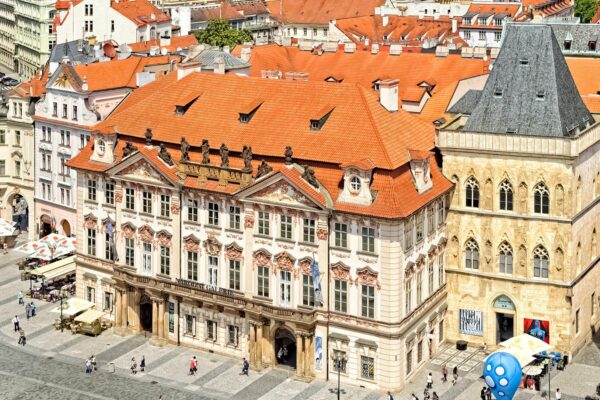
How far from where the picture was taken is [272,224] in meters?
131

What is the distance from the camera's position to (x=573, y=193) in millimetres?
131625

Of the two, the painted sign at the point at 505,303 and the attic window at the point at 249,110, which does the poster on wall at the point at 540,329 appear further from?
the attic window at the point at 249,110

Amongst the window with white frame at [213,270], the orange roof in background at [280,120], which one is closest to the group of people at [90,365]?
the window with white frame at [213,270]

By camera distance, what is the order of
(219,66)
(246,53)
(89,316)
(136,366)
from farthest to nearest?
1. (246,53)
2. (219,66)
3. (89,316)
4. (136,366)

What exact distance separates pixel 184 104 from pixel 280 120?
11769mm

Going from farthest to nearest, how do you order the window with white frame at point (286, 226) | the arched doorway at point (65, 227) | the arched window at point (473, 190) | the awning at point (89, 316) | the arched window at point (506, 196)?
the arched doorway at point (65, 227) < the awning at point (89, 316) < the arched window at point (473, 190) < the arched window at point (506, 196) < the window with white frame at point (286, 226)

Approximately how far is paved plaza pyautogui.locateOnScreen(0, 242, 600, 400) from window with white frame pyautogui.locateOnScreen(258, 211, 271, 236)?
13095 mm

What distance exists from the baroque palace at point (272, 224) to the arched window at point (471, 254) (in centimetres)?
258

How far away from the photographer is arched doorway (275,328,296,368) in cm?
13325

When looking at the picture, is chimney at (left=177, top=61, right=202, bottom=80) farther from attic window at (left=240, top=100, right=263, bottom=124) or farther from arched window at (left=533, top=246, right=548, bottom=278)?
arched window at (left=533, top=246, right=548, bottom=278)

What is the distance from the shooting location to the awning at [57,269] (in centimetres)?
15475

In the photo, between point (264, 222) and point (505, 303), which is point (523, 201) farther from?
point (264, 222)

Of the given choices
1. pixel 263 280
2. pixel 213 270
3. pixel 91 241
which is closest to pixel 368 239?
pixel 263 280

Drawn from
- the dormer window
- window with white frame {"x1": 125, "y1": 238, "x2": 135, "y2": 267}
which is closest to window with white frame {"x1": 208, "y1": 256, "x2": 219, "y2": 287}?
window with white frame {"x1": 125, "y1": 238, "x2": 135, "y2": 267}
